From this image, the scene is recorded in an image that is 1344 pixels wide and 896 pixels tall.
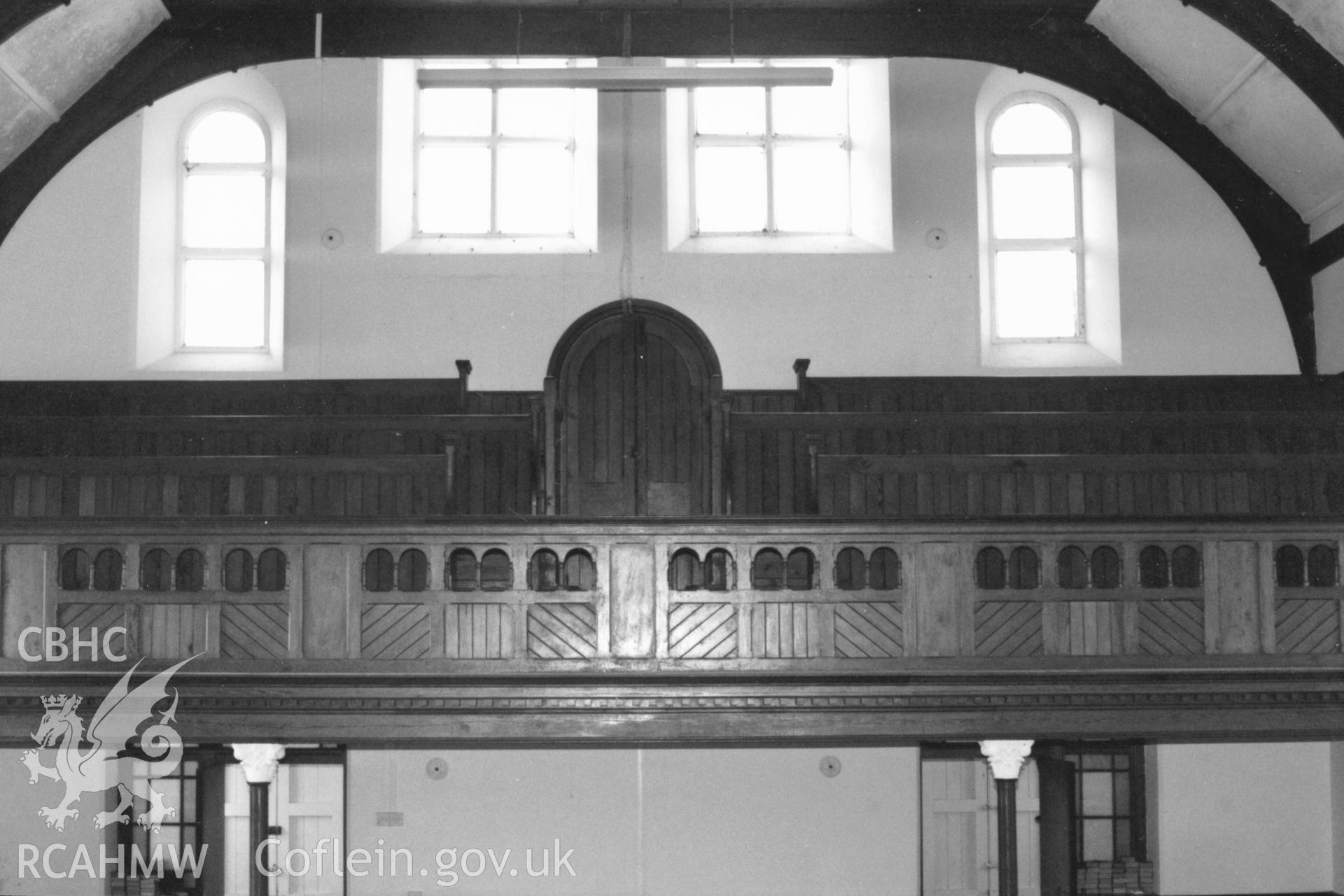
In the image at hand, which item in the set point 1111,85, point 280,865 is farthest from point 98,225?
point 1111,85

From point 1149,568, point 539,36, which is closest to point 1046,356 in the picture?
point 1149,568

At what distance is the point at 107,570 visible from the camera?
382 inches

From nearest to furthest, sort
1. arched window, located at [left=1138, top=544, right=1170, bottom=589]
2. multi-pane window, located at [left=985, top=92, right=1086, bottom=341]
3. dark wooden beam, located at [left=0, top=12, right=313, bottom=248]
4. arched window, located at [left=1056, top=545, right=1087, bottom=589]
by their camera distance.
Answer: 1. arched window, located at [left=1138, top=544, right=1170, bottom=589]
2. arched window, located at [left=1056, top=545, right=1087, bottom=589]
3. dark wooden beam, located at [left=0, top=12, right=313, bottom=248]
4. multi-pane window, located at [left=985, top=92, right=1086, bottom=341]

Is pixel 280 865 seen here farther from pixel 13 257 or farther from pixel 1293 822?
pixel 1293 822

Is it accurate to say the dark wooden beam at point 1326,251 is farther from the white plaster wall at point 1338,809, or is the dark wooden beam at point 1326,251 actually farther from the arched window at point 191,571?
the arched window at point 191,571

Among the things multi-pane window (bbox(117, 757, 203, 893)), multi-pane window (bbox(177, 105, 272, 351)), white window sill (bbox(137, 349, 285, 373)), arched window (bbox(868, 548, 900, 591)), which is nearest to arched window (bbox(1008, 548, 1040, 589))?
arched window (bbox(868, 548, 900, 591))

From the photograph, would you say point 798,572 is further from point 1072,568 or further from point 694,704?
point 694,704

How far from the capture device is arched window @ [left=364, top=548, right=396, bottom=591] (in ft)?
28.0

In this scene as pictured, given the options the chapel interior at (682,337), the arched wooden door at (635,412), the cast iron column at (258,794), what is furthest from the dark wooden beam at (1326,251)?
the cast iron column at (258,794)

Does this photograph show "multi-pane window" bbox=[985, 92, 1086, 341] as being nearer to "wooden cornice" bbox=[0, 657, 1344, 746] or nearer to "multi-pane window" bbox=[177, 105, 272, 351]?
"wooden cornice" bbox=[0, 657, 1344, 746]

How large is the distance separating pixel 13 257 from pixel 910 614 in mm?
8055

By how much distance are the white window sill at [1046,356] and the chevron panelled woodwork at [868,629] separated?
14.8 feet

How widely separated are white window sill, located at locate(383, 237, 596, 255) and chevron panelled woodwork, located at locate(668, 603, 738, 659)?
474 cm

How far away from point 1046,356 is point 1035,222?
124 cm
